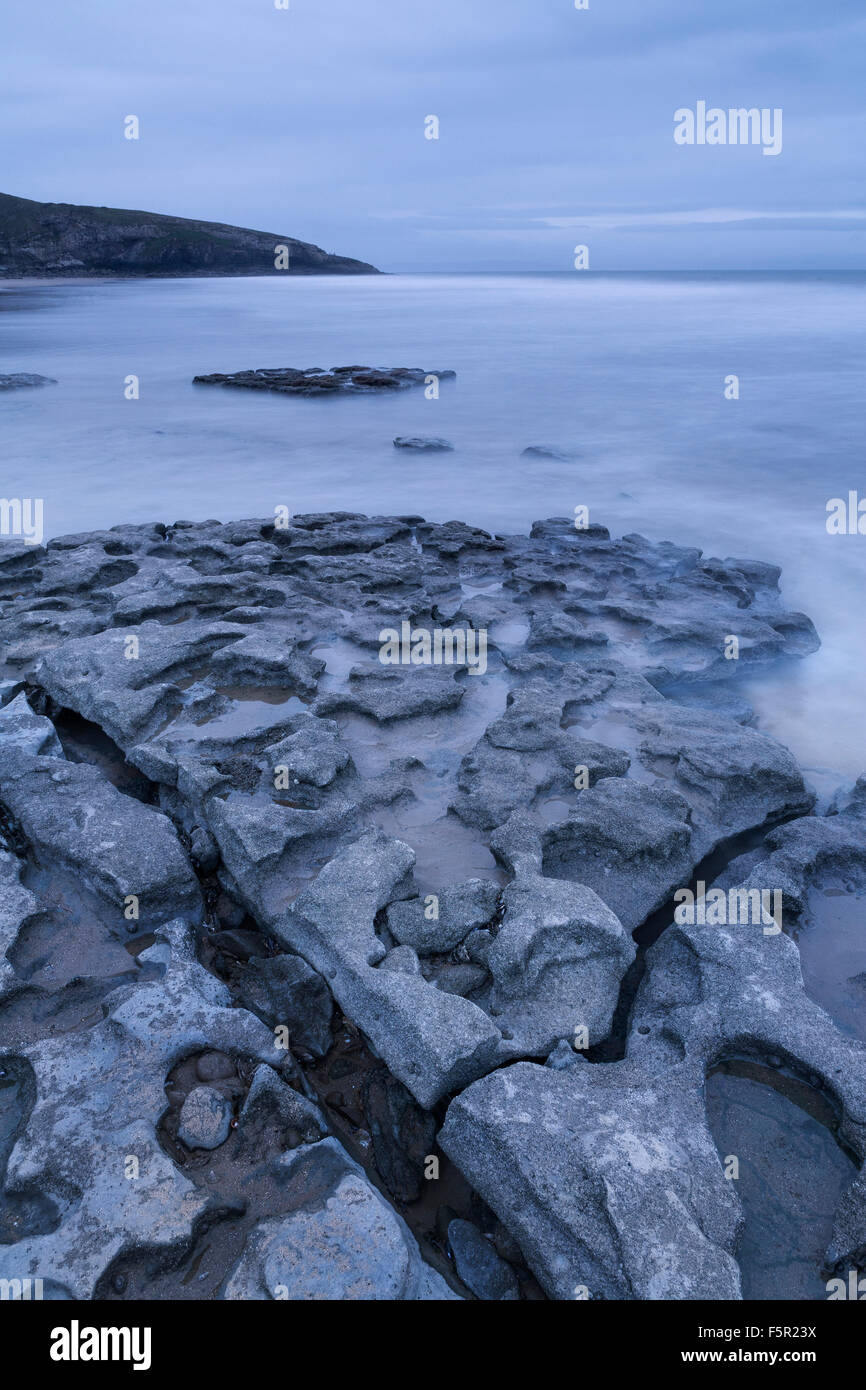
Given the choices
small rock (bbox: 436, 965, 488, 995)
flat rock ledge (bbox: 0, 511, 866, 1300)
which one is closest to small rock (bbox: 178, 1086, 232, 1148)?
flat rock ledge (bbox: 0, 511, 866, 1300)

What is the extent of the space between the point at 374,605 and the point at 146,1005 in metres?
4.62

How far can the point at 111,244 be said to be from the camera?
8594 cm

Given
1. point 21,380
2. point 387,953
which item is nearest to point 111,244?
point 21,380

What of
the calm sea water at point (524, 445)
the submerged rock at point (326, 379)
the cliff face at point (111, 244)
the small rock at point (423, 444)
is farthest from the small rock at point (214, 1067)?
the cliff face at point (111, 244)

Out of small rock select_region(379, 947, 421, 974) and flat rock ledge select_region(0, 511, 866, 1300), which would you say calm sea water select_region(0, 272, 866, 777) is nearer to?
flat rock ledge select_region(0, 511, 866, 1300)

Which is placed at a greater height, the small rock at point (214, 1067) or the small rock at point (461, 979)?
the small rock at point (461, 979)

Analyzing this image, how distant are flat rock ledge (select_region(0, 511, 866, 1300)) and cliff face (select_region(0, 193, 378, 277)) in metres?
83.6

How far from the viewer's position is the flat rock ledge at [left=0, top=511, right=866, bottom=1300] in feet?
8.76

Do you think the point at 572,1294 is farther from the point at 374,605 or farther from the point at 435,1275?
the point at 374,605

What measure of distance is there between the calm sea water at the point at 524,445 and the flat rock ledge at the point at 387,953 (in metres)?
1.57

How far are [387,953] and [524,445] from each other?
1271 cm

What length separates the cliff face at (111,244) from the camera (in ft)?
262

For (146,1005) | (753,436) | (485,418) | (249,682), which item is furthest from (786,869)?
(485,418)

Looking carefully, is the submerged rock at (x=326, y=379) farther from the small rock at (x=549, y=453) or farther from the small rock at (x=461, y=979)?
the small rock at (x=461, y=979)
